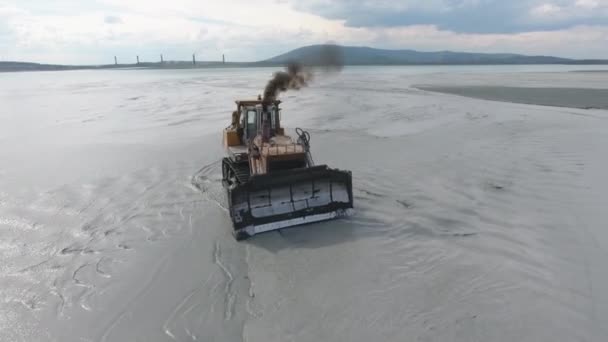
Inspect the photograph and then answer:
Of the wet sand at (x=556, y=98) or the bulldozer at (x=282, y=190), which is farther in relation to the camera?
the wet sand at (x=556, y=98)

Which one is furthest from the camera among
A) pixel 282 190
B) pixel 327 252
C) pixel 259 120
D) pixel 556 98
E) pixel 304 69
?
pixel 556 98

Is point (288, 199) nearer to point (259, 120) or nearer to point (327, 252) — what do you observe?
point (327, 252)

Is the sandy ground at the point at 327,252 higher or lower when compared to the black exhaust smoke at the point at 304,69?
lower

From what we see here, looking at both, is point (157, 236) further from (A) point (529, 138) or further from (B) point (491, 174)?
(A) point (529, 138)

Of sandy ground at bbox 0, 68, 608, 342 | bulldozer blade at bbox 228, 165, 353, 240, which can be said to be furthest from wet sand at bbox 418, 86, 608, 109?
bulldozer blade at bbox 228, 165, 353, 240

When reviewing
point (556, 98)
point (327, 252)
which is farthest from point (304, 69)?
point (556, 98)

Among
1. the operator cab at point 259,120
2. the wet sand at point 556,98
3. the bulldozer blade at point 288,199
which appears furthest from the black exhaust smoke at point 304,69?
the wet sand at point 556,98

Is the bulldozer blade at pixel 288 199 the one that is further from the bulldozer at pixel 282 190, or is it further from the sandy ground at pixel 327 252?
the sandy ground at pixel 327 252

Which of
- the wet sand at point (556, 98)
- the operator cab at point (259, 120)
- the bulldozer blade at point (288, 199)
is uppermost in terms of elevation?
the operator cab at point (259, 120)
